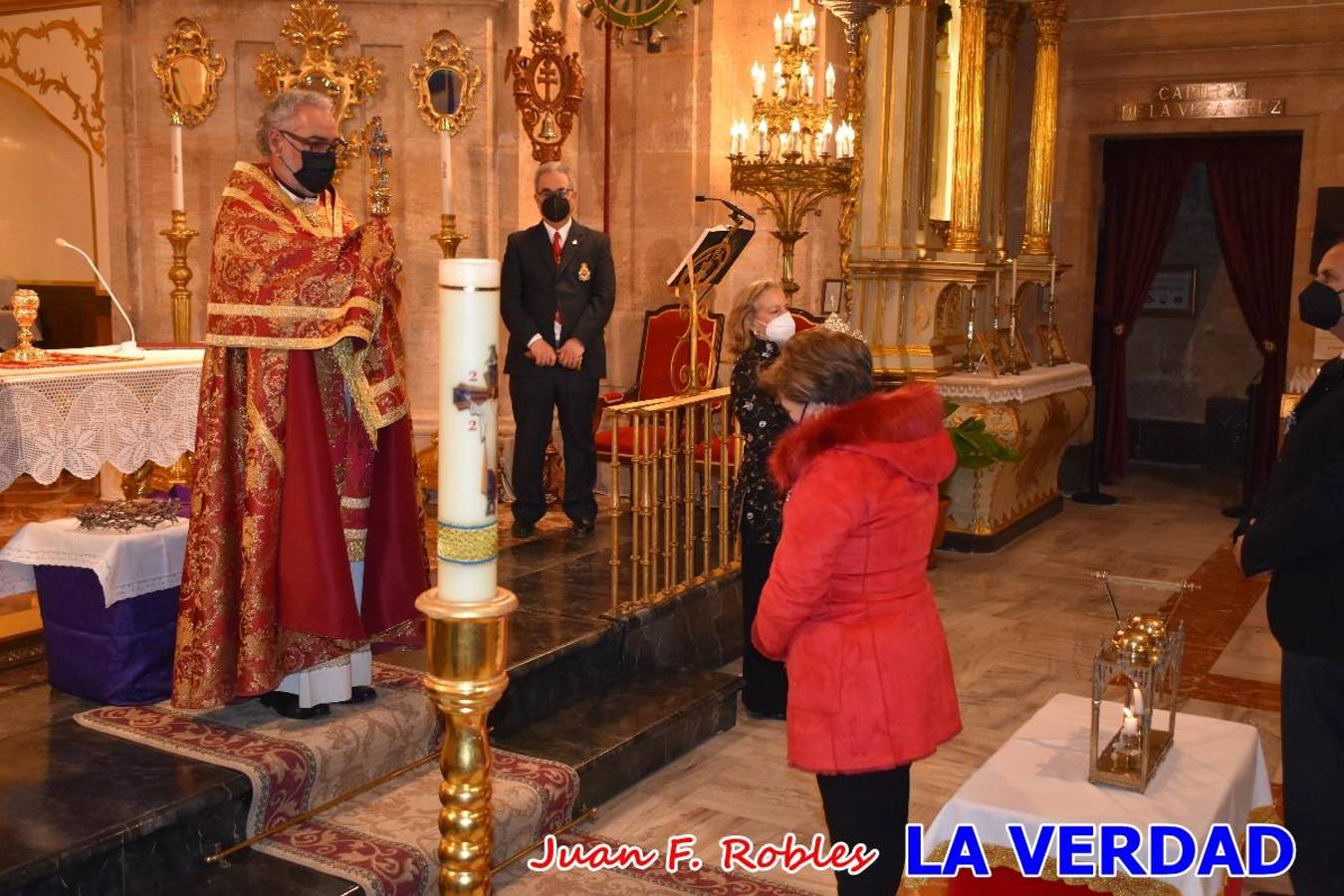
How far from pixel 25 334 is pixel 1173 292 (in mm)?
9943

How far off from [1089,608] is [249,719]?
4.52m

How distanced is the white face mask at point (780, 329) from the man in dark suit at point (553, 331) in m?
1.70

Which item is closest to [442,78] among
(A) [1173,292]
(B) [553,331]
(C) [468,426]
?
(B) [553,331]

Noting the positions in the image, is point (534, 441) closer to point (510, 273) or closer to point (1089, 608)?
point (510, 273)

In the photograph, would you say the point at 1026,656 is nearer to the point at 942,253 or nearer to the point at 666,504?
the point at 666,504

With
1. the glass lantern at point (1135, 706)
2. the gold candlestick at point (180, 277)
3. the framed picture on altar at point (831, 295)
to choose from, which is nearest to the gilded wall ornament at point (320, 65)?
the gold candlestick at point (180, 277)

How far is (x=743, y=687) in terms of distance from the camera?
5.39 m

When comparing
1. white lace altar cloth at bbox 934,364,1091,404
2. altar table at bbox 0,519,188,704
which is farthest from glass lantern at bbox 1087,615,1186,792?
white lace altar cloth at bbox 934,364,1091,404

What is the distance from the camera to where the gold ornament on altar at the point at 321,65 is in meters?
7.19

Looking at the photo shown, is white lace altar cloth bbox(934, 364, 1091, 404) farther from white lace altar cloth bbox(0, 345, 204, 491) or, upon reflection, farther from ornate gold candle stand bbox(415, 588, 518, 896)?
ornate gold candle stand bbox(415, 588, 518, 896)

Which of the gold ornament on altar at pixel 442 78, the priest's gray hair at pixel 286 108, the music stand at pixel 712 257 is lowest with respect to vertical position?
the music stand at pixel 712 257

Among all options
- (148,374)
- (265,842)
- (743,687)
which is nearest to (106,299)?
(148,374)

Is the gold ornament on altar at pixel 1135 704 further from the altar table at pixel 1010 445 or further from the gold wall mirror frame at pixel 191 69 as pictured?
the gold wall mirror frame at pixel 191 69

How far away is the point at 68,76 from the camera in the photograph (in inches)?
434
